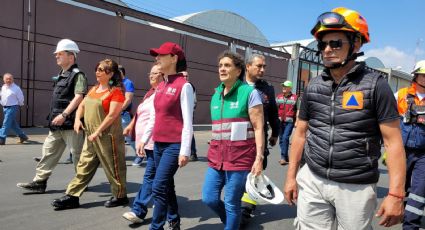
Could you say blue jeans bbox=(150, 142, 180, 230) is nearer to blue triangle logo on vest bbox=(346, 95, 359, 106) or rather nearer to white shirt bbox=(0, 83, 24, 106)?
blue triangle logo on vest bbox=(346, 95, 359, 106)

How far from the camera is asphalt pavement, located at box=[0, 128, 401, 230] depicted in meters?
4.17

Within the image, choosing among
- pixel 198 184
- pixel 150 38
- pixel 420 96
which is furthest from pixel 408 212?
pixel 150 38

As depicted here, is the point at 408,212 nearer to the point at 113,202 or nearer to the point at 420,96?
the point at 420,96

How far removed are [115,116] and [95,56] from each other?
12.1 meters

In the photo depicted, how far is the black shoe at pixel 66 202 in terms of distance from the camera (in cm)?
452

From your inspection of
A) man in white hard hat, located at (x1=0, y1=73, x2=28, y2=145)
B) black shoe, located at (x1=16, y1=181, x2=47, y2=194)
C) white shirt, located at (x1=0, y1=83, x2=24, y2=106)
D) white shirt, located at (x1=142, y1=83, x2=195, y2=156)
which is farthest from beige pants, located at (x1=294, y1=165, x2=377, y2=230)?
white shirt, located at (x1=0, y1=83, x2=24, y2=106)

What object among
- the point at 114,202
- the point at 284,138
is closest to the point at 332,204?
the point at 114,202

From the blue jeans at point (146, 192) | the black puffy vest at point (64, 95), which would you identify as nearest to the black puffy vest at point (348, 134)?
the blue jeans at point (146, 192)

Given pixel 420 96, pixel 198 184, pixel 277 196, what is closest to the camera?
pixel 277 196

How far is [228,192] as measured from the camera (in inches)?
133

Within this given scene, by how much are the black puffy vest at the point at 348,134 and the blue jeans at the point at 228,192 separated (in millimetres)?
1033

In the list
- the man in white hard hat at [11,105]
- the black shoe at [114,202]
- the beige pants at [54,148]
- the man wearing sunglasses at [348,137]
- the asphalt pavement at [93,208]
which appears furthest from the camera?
the man in white hard hat at [11,105]

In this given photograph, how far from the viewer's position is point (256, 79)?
4645 mm

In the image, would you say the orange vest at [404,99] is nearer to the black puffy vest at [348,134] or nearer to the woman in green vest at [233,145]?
the woman in green vest at [233,145]
